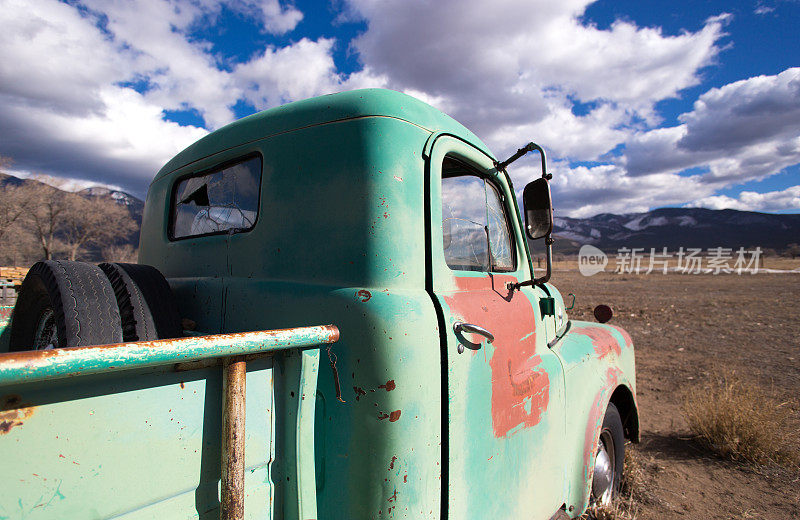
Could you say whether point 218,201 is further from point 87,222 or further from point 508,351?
point 87,222

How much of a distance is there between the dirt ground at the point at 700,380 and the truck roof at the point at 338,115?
9.66ft

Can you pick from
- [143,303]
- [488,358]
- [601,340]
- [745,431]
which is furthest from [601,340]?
[143,303]

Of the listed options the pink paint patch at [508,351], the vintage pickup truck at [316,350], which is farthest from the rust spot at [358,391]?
the pink paint patch at [508,351]

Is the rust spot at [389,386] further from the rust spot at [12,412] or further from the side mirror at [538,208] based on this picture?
the side mirror at [538,208]

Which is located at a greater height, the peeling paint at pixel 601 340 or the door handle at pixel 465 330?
the door handle at pixel 465 330

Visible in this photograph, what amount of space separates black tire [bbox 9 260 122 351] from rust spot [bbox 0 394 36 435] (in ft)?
2.15

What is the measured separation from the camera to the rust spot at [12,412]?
0.75m

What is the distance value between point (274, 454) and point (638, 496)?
3.15 m

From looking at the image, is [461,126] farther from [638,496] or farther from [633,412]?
[638,496]

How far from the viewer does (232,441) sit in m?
0.99

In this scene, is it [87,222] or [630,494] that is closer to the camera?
[630,494]

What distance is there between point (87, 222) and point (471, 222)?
50.1 meters

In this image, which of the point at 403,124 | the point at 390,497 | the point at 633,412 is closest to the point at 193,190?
the point at 403,124

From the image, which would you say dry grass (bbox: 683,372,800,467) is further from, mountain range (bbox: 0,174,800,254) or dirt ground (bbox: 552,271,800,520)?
mountain range (bbox: 0,174,800,254)
